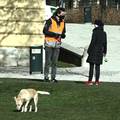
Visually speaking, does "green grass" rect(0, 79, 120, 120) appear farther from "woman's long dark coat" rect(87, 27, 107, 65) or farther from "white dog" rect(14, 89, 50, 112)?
"woman's long dark coat" rect(87, 27, 107, 65)

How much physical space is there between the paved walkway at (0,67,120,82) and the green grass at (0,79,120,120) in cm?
205

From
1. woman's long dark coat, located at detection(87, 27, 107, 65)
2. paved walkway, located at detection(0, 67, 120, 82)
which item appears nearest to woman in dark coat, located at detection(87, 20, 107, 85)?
Answer: woman's long dark coat, located at detection(87, 27, 107, 65)

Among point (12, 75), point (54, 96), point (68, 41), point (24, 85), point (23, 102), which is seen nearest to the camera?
point (23, 102)

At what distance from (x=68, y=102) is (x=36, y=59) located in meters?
7.12

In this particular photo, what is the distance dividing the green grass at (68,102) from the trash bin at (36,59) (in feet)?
11.0

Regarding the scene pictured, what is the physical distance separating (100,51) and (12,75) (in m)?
3.84

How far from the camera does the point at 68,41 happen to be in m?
31.6

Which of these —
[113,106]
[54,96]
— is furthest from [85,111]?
[54,96]

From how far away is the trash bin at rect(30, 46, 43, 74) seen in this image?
1989 centimetres

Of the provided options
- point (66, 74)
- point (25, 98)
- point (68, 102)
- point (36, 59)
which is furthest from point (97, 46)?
point (25, 98)

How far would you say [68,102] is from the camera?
13.0 meters

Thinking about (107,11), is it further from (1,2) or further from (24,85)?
(24,85)

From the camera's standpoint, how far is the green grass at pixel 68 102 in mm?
11094

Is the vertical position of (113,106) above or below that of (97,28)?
below
